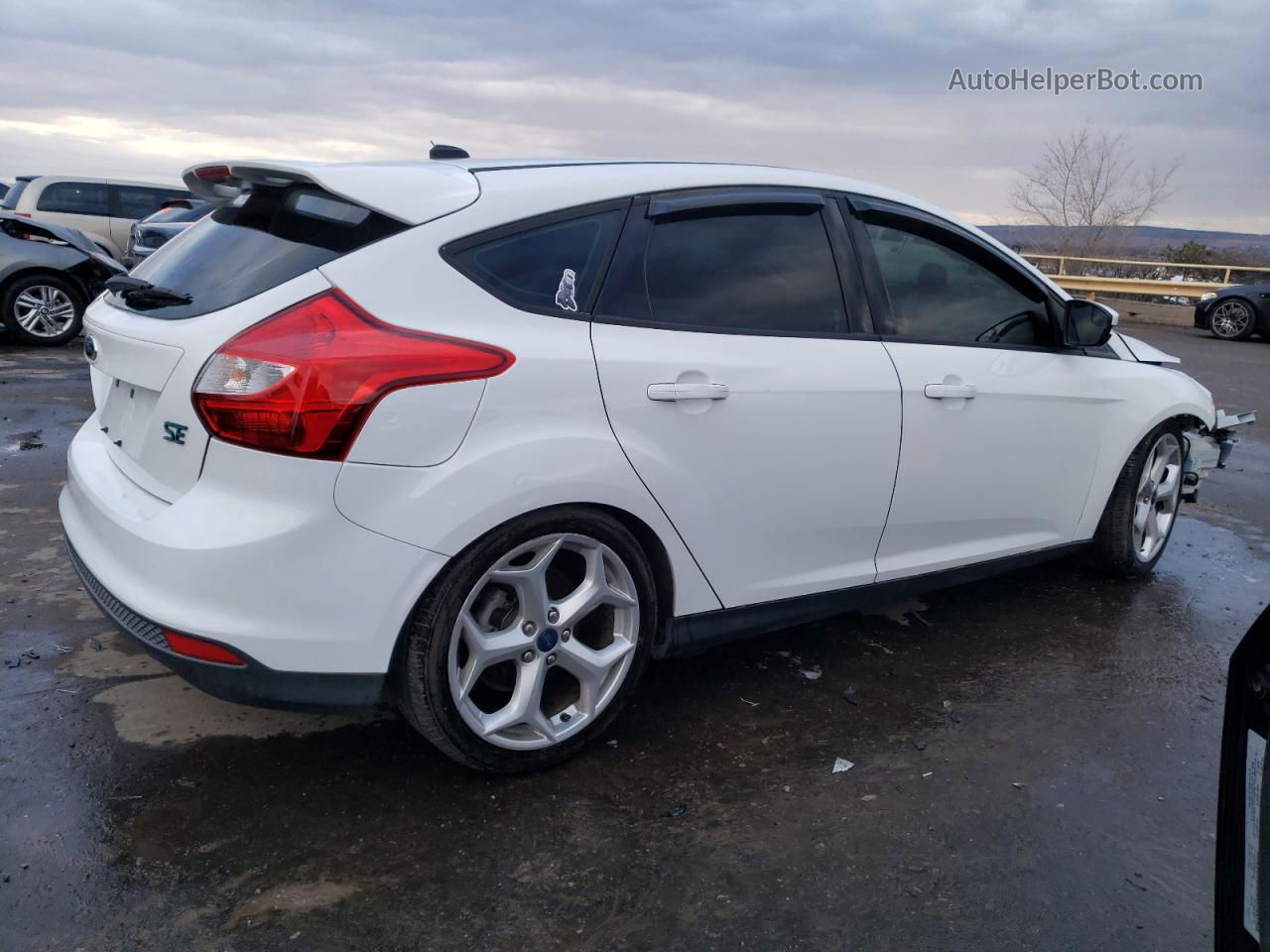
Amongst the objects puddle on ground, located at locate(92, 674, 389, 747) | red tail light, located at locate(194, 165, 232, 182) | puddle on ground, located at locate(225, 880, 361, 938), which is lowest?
puddle on ground, located at locate(92, 674, 389, 747)

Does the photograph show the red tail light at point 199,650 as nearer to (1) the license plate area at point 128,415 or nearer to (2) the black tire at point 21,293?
(1) the license plate area at point 128,415

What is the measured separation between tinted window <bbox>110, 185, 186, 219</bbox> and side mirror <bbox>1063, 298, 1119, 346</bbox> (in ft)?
54.5

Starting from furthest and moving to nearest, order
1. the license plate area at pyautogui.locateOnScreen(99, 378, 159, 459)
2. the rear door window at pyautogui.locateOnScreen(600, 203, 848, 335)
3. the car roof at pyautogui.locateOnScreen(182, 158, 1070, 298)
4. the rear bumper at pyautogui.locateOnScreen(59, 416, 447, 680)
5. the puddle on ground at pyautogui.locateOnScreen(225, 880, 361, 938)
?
the rear door window at pyautogui.locateOnScreen(600, 203, 848, 335), the license plate area at pyautogui.locateOnScreen(99, 378, 159, 459), the car roof at pyautogui.locateOnScreen(182, 158, 1070, 298), the rear bumper at pyautogui.locateOnScreen(59, 416, 447, 680), the puddle on ground at pyautogui.locateOnScreen(225, 880, 361, 938)

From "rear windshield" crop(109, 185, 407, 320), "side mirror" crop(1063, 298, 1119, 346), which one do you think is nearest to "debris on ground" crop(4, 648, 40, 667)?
"rear windshield" crop(109, 185, 407, 320)

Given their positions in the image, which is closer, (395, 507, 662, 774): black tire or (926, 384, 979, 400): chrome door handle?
(395, 507, 662, 774): black tire

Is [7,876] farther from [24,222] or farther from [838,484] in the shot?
[24,222]

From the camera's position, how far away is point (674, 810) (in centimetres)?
282

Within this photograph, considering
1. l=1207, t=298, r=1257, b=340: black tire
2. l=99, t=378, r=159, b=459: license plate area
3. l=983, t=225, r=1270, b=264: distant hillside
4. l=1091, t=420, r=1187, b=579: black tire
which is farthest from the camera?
l=983, t=225, r=1270, b=264: distant hillside

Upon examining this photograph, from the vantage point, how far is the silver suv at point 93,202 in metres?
16.7

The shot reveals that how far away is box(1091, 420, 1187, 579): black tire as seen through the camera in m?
4.60

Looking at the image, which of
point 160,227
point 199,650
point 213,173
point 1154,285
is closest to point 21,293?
point 160,227

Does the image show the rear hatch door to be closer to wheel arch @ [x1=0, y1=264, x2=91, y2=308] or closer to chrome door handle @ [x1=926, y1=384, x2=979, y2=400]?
chrome door handle @ [x1=926, y1=384, x2=979, y2=400]

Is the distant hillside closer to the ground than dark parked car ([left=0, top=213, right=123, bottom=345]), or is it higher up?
higher up

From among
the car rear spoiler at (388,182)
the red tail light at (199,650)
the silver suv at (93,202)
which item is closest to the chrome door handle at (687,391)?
the car rear spoiler at (388,182)
